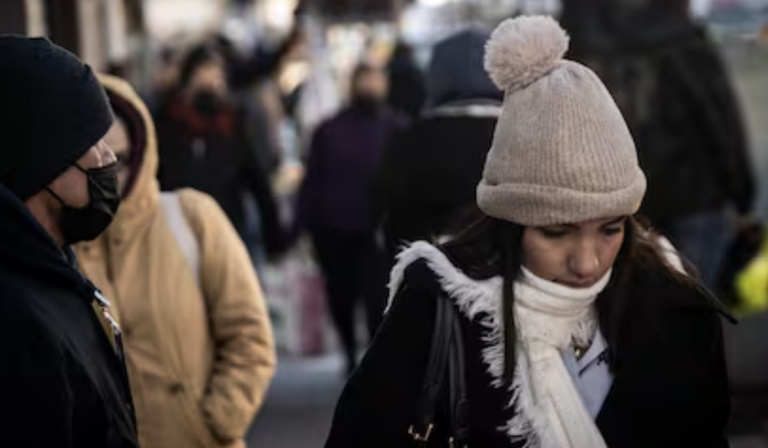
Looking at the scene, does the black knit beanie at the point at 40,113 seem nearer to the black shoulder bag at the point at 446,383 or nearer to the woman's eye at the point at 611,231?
the black shoulder bag at the point at 446,383

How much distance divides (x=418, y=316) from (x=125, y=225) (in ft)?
4.16

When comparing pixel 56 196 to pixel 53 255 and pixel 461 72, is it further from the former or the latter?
pixel 461 72

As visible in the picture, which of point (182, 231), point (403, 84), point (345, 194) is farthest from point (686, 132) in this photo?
point (403, 84)

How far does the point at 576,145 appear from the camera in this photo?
252 cm

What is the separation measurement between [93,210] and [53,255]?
31 centimetres

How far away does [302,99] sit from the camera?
14.8 m

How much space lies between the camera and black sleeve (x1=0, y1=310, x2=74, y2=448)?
7.57 feet

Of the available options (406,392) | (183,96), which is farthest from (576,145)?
(183,96)

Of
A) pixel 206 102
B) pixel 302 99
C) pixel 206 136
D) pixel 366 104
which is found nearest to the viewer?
pixel 206 136

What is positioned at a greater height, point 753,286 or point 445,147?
point 445,147

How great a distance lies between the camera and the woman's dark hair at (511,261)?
262cm

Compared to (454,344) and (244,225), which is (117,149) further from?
(244,225)

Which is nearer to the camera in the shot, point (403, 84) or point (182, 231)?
point (182, 231)

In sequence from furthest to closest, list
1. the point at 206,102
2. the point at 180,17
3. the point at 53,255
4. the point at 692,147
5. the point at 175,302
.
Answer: the point at 180,17 < the point at 206,102 < the point at 692,147 < the point at 175,302 < the point at 53,255
